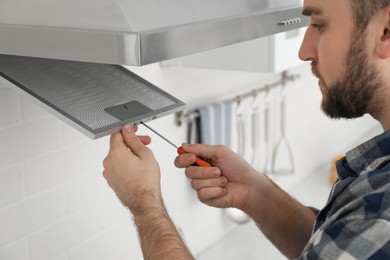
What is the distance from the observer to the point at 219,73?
6.09 ft

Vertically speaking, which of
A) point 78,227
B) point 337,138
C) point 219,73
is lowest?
point 337,138

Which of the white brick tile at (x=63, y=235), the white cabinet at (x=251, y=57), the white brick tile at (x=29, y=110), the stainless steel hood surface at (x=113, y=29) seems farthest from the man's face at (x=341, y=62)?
the white brick tile at (x=63, y=235)

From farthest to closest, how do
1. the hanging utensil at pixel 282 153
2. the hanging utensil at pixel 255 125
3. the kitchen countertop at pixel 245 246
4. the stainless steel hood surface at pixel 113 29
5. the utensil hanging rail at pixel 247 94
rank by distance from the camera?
the hanging utensil at pixel 282 153 < the hanging utensil at pixel 255 125 < the kitchen countertop at pixel 245 246 < the utensil hanging rail at pixel 247 94 < the stainless steel hood surface at pixel 113 29

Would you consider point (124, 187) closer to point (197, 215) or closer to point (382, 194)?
point (382, 194)

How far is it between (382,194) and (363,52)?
10.4 inches

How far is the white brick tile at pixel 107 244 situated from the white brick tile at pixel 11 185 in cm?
25

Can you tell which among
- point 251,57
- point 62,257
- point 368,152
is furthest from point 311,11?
point 62,257

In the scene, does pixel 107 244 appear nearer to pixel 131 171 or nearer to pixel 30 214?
pixel 30 214

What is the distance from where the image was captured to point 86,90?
111 centimetres

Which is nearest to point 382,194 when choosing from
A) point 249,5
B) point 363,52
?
point 363,52

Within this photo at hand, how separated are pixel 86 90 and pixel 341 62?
476 millimetres

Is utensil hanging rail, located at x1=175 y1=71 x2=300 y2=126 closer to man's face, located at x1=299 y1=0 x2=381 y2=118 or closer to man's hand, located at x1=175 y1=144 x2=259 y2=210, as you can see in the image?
man's hand, located at x1=175 y1=144 x2=259 y2=210

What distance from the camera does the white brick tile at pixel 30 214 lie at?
1290 millimetres

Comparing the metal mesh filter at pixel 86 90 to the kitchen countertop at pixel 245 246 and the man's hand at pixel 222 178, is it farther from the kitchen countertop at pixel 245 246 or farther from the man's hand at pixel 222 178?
the kitchen countertop at pixel 245 246
